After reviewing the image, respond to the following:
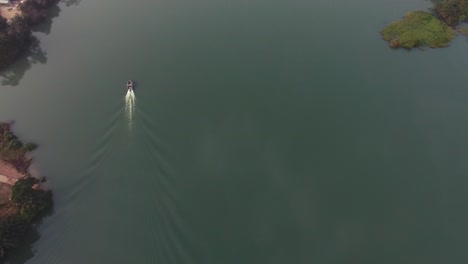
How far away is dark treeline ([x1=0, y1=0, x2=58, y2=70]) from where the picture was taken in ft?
66.1

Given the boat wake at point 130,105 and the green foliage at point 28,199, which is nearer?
the green foliage at point 28,199

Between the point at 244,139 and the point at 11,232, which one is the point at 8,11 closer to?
the point at 11,232

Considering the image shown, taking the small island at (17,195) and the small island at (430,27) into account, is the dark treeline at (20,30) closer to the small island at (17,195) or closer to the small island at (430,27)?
the small island at (17,195)

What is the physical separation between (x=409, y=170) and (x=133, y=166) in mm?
12373

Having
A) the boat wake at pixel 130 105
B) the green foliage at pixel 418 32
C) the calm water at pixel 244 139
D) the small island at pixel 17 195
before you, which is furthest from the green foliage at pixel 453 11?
the small island at pixel 17 195

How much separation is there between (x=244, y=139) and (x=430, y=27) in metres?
16.3

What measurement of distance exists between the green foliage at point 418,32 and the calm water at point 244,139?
30.9 inches

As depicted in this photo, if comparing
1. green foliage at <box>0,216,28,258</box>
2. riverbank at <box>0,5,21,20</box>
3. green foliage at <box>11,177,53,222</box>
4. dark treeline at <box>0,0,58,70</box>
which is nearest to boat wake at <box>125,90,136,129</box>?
green foliage at <box>11,177,53,222</box>

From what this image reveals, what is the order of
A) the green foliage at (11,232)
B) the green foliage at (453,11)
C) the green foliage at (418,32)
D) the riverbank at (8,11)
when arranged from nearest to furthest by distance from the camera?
the green foliage at (11,232) < the green foliage at (418,32) < the riverbank at (8,11) < the green foliage at (453,11)

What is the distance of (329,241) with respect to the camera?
13312 millimetres

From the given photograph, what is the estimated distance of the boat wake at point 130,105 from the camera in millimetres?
17156

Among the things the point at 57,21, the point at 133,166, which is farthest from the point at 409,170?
the point at 57,21

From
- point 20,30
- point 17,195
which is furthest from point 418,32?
point 20,30

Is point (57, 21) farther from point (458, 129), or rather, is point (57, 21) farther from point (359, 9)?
point (458, 129)
